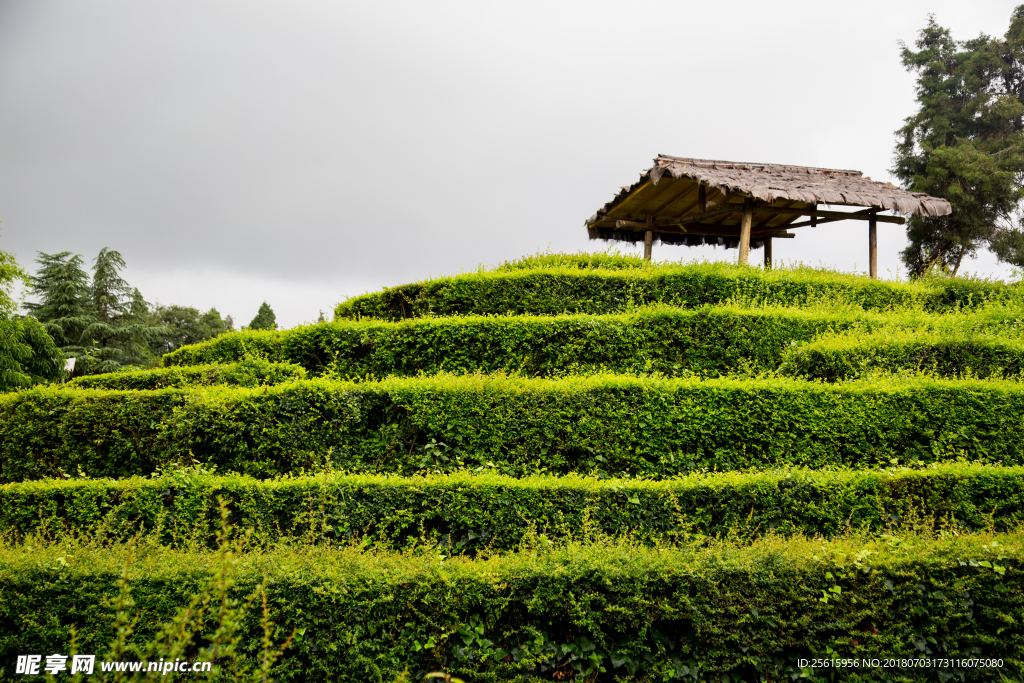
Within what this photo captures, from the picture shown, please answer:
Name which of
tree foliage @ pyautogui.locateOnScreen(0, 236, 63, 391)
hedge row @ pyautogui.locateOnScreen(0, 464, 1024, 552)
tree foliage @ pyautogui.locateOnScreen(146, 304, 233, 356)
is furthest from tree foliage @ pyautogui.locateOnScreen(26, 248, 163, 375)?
hedge row @ pyautogui.locateOnScreen(0, 464, 1024, 552)

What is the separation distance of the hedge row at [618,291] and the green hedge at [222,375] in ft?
11.9

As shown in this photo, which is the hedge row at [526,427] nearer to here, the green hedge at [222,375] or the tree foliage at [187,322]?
the green hedge at [222,375]

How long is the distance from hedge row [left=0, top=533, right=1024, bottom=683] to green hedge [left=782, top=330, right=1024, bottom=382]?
4.80m

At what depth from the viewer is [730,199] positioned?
15156mm

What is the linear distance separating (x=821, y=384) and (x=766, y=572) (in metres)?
4.50

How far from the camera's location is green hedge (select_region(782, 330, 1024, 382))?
28.5 feet

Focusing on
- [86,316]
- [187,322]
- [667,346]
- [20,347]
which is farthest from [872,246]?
[187,322]

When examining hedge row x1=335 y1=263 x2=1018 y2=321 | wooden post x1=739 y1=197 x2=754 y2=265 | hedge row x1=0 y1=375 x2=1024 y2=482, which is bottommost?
hedge row x1=0 y1=375 x2=1024 y2=482

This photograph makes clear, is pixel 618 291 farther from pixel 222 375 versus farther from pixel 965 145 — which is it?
pixel 965 145

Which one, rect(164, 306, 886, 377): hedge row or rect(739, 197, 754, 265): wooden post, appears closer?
rect(164, 306, 886, 377): hedge row

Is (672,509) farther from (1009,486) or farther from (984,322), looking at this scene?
(984,322)

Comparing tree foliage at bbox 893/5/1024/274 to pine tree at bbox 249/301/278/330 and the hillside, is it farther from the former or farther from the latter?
pine tree at bbox 249/301/278/330

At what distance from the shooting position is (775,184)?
1388 cm

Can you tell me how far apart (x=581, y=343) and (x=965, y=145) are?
2880 centimetres
